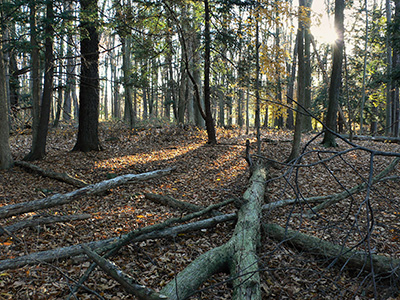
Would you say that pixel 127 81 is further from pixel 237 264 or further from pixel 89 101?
pixel 237 264

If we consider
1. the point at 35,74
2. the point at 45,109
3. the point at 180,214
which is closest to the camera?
the point at 180,214

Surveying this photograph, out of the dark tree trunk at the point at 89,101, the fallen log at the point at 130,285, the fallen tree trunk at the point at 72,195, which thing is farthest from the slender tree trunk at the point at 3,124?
the fallen log at the point at 130,285

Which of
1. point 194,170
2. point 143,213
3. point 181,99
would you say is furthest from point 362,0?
point 143,213

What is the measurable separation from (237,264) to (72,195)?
13.8 feet

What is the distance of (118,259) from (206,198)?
9.43 ft

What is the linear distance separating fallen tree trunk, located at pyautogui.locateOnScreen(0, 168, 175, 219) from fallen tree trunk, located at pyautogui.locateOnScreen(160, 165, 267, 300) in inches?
141

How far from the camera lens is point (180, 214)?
572cm

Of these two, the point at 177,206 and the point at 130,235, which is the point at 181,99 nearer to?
the point at 177,206

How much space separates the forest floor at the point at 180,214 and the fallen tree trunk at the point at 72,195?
0.47ft

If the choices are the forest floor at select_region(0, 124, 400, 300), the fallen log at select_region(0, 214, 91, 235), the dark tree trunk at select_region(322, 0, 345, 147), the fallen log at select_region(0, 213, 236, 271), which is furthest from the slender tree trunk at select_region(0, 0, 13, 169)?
the dark tree trunk at select_region(322, 0, 345, 147)

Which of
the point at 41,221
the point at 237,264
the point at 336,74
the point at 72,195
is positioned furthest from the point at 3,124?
the point at 336,74

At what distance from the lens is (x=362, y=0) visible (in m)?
20.1

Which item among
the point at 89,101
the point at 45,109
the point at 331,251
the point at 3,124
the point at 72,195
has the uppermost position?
the point at 89,101

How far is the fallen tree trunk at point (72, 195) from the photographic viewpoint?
16.9ft
